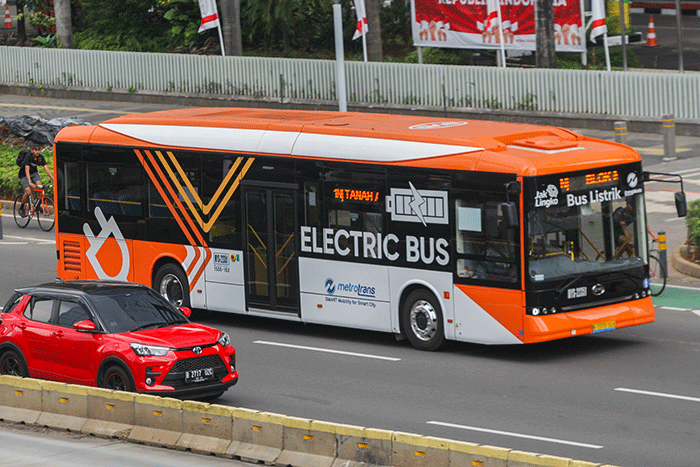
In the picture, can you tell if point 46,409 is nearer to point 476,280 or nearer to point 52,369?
point 52,369

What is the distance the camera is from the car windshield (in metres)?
14.3

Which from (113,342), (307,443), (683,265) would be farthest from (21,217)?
(307,443)

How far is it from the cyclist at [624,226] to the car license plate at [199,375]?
5.89 metres

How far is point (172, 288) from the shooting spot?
20.0 m

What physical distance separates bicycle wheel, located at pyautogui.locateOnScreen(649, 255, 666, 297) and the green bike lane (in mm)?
120

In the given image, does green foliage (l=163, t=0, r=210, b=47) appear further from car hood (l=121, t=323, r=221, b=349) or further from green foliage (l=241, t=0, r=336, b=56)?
car hood (l=121, t=323, r=221, b=349)

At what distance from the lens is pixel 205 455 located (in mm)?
12469

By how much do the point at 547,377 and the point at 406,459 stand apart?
190 inches

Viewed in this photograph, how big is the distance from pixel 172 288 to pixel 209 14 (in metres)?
25.7

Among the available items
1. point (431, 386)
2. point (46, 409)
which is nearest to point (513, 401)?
point (431, 386)

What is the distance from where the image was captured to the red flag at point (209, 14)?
4388 centimetres

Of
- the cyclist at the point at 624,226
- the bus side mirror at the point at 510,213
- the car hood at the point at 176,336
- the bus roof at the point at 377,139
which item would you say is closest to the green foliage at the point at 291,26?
the bus roof at the point at 377,139

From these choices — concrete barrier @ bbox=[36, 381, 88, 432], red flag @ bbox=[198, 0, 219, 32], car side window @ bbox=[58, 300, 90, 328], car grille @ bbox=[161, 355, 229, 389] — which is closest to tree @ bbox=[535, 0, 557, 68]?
red flag @ bbox=[198, 0, 219, 32]

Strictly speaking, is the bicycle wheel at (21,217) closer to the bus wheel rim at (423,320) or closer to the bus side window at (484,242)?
the bus wheel rim at (423,320)
